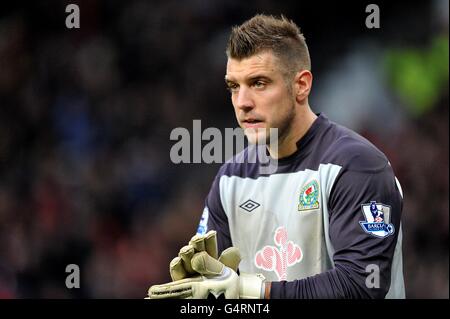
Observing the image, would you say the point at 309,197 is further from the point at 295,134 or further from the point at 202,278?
the point at 202,278

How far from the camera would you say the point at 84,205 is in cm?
661

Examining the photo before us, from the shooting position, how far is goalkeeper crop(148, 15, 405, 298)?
3006 millimetres

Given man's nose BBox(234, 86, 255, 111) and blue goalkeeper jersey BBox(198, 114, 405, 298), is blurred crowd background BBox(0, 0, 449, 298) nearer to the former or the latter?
blue goalkeeper jersey BBox(198, 114, 405, 298)

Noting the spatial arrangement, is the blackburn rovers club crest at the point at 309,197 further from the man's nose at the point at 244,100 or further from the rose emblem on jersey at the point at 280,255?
the man's nose at the point at 244,100

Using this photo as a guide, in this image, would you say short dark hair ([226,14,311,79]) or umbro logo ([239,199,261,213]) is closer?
short dark hair ([226,14,311,79])

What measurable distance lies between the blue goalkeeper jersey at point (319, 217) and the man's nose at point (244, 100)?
1.20 ft

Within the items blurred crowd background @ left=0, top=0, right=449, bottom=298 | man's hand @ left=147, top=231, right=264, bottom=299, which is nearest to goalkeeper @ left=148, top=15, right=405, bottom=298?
man's hand @ left=147, top=231, right=264, bottom=299

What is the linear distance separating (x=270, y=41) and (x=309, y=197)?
81cm

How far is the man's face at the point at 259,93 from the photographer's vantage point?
3.47 m

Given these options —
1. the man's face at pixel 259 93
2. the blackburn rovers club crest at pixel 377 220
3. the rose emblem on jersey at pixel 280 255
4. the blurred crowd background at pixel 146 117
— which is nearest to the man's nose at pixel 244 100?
the man's face at pixel 259 93

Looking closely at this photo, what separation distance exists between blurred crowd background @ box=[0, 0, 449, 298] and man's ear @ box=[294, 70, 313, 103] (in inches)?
116

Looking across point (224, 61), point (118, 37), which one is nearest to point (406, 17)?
point (224, 61)

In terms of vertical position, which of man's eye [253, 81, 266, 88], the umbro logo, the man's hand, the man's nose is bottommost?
the man's hand

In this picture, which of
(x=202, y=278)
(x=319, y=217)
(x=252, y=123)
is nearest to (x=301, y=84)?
(x=252, y=123)
